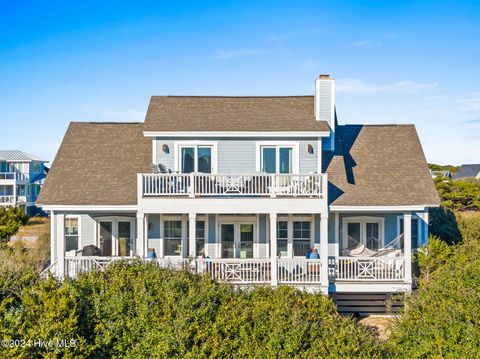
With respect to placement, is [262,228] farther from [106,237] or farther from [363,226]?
[106,237]

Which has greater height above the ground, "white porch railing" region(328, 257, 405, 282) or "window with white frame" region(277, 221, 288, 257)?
"window with white frame" region(277, 221, 288, 257)

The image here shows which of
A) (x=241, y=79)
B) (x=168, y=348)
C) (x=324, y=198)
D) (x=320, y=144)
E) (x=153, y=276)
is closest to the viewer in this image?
(x=168, y=348)

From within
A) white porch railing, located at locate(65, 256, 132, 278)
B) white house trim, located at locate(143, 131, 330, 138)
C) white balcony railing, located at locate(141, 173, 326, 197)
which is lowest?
white porch railing, located at locate(65, 256, 132, 278)

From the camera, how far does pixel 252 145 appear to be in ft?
55.5

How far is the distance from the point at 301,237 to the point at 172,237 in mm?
5476

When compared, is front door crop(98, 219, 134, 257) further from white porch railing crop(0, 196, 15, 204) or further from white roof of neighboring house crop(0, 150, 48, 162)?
white roof of neighboring house crop(0, 150, 48, 162)

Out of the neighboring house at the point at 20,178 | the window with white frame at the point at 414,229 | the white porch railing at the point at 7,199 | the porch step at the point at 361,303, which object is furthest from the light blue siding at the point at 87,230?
the white porch railing at the point at 7,199

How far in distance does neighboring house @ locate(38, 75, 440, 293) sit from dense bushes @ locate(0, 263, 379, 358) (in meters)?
3.49

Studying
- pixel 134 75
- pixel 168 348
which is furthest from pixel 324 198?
pixel 134 75

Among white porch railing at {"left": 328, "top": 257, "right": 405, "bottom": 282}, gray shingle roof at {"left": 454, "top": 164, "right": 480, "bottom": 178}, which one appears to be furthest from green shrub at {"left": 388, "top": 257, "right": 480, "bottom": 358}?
gray shingle roof at {"left": 454, "top": 164, "right": 480, "bottom": 178}

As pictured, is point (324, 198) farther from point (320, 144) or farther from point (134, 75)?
point (134, 75)

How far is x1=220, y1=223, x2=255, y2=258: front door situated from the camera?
1719 centimetres

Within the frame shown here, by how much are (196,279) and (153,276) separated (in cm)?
127

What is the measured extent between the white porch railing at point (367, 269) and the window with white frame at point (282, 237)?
2.79 meters
